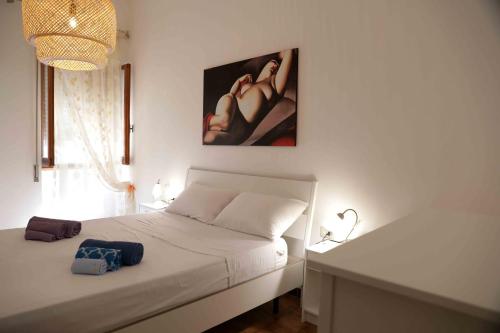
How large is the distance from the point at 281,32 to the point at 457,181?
71.8 inches

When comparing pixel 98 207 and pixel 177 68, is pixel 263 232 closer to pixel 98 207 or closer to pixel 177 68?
pixel 177 68

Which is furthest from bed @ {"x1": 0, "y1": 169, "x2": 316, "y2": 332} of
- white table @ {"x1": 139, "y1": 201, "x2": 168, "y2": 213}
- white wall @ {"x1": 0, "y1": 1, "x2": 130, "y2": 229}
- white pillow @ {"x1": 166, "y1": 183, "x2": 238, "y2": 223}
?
white wall @ {"x1": 0, "y1": 1, "x2": 130, "y2": 229}

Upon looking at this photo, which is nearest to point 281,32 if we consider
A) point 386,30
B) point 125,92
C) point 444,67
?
point 386,30

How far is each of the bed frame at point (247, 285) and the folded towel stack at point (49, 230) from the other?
0.99 metres

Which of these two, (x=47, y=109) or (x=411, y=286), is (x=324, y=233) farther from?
(x=47, y=109)

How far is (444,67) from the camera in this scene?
2.05 meters

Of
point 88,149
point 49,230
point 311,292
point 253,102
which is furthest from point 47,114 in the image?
point 311,292

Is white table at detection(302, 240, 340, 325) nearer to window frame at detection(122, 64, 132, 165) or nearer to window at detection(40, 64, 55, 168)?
window frame at detection(122, 64, 132, 165)

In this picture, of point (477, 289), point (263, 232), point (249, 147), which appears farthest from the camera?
point (249, 147)

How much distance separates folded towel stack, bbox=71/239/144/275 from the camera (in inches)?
64.0

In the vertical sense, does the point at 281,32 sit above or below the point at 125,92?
above

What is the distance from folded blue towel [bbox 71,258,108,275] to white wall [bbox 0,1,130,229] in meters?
2.67

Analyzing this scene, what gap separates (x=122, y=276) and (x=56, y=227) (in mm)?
858

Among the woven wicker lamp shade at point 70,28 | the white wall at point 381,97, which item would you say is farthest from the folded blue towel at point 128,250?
the white wall at point 381,97
